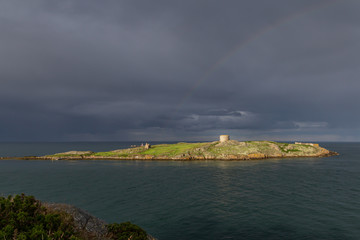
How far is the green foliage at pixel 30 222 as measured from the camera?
34.7 feet

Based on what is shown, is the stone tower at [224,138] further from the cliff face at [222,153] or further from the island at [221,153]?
the cliff face at [222,153]

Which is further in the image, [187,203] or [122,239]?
[187,203]

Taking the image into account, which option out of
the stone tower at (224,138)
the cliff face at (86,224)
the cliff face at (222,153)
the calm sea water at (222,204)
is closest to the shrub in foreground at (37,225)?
the cliff face at (86,224)

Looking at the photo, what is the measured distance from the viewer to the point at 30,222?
12586mm

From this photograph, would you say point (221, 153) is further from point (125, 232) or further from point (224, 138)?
point (125, 232)

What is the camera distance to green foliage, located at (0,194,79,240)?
10.6 metres

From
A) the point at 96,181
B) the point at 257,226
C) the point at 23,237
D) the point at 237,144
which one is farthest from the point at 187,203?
the point at 237,144

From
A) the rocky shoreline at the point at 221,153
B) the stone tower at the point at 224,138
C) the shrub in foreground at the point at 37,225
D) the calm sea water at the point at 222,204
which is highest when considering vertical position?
the stone tower at the point at 224,138

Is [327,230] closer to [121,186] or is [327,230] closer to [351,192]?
[351,192]

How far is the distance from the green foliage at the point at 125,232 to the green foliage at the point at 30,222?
321 cm

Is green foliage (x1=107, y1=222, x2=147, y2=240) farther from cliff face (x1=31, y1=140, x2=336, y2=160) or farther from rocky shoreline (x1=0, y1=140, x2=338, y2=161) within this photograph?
cliff face (x1=31, y1=140, x2=336, y2=160)

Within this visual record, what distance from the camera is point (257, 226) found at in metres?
24.4

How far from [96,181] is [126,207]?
89.7 feet

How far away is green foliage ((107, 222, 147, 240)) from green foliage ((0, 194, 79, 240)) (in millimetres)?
3212
